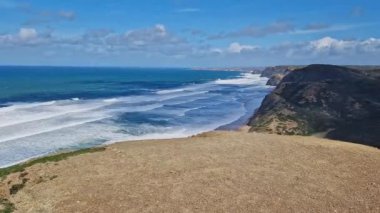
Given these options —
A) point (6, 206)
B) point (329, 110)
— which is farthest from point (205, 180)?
point (329, 110)

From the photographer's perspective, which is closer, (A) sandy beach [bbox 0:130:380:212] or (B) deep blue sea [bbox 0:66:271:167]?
(A) sandy beach [bbox 0:130:380:212]

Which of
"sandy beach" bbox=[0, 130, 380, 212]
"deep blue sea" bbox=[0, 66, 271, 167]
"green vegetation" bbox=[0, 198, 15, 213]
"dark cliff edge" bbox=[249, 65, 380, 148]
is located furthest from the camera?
"dark cliff edge" bbox=[249, 65, 380, 148]

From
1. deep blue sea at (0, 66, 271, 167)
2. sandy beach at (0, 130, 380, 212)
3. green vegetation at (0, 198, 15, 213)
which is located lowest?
deep blue sea at (0, 66, 271, 167)

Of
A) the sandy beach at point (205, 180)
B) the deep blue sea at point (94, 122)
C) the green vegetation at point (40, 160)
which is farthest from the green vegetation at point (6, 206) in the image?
the deep blue sea at point (94, 122)

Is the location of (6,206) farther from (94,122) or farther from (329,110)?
(329,110)

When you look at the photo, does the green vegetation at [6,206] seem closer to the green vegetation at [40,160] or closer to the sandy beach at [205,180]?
the sandy beach at [205,180]

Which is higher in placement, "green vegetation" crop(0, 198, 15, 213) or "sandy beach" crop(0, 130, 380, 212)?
"sandy beach" crop(0, 130, 380, 212)

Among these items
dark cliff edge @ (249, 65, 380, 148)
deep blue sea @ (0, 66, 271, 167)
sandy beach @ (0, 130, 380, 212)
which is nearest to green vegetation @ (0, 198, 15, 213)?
sandy beach @ (0, 130, 380, 212)

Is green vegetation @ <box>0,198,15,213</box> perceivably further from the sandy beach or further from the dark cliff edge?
the dark cliff edge
